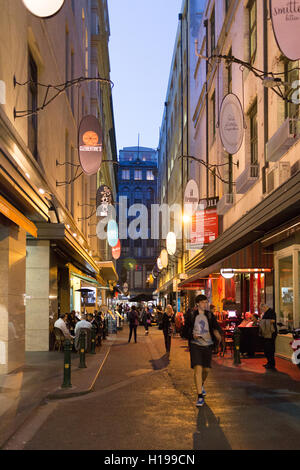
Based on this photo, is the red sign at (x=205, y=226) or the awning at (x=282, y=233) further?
the red sign at (x=205, y=226)

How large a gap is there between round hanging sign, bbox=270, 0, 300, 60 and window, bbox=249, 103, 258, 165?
34.2 feet

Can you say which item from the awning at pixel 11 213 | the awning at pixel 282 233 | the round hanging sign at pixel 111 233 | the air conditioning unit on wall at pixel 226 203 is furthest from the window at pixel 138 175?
the awning at pixel 11 213

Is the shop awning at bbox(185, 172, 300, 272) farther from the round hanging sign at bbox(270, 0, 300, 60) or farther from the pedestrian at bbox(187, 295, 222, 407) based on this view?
the pedestrian at bbox(187, 295, 222, 407)

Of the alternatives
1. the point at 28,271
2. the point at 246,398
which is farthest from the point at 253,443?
the point at 28,271

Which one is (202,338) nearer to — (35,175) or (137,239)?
(35,175)

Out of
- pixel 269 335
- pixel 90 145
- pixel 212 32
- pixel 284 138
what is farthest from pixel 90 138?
pixel 212 32

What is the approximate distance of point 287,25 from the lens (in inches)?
377

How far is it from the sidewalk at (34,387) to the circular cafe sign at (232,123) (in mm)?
7254

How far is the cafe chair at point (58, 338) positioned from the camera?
1822 cm

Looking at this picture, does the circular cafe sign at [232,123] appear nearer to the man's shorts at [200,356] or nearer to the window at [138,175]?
the man's shorts at [200,356]

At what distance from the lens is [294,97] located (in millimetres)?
14734

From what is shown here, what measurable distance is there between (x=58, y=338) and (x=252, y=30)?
1315cm

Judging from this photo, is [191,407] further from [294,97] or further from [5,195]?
[294,97]
